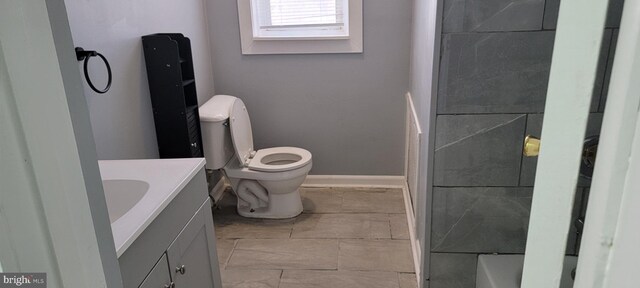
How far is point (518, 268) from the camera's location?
1.88m

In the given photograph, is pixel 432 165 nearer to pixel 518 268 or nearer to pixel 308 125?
pixel 518 268

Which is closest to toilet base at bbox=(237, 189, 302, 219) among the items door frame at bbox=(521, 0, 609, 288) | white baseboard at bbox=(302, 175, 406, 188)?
white baseboard at bbox=(302, 175, 406, 188)

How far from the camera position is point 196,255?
1.73 m

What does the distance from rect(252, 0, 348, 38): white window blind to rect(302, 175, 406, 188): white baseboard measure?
1063mm

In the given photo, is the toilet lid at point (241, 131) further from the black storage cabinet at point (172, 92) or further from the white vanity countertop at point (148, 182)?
the white vanity countertop at point (148, 182)

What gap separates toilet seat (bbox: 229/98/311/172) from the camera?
2.91 metres

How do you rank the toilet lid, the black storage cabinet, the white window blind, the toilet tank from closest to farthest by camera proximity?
the black storage cabinet → the toilet tank → the toilet lid → the white window blind

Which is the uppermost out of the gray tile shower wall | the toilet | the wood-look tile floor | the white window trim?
the white window trim

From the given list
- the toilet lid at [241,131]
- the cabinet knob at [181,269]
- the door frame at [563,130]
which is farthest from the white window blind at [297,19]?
the door frame at [563,130]

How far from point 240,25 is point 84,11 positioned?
145cm

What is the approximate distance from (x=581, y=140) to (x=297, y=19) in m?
2.90

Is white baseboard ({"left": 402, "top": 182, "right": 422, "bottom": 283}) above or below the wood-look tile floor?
above

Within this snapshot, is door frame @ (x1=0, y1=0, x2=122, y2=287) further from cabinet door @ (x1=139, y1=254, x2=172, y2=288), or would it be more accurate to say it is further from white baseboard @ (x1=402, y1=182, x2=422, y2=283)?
white baseboard @ (x1=402, y1=182, x2=422, y2=283)

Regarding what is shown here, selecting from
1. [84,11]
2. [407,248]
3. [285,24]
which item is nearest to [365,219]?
[407,248]
